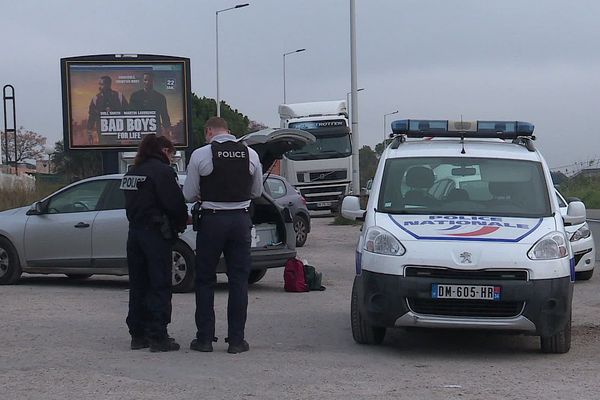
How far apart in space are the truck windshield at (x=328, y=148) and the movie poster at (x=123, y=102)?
842cm

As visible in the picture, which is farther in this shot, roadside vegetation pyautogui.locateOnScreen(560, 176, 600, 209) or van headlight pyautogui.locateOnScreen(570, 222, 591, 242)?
roadside vegetation pyautogui.locateOnScreen(560, 176, 600, 209)

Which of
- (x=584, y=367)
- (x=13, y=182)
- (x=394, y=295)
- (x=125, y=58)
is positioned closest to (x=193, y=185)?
(x=394, y=295)

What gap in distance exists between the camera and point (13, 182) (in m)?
30.9

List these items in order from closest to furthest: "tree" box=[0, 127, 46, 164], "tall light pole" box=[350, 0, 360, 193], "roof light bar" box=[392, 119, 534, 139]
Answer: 1. "roof light bar" box=[392, 119, 534, 139]
2. "tall light pole" box=[350, 0, 360, 193]
3. "tree" box=[0, 127, 46, 164]

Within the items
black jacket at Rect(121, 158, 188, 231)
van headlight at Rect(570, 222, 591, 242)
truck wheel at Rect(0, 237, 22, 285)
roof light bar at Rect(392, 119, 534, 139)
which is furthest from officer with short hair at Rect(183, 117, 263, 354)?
van headlight at Rect(570, 222, 591, 242)

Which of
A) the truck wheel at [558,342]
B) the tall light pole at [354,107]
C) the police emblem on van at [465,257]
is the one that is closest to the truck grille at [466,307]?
the police emblem on van at [465,257]

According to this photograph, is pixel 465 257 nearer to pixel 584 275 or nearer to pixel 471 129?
pixel 471 129

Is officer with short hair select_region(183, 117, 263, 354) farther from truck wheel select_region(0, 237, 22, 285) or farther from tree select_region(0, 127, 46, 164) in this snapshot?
tree select_region(0, 127, 46, 164)

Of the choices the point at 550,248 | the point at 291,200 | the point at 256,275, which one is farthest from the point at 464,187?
the point at 291,200

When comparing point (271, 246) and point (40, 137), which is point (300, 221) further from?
point (40, 137)

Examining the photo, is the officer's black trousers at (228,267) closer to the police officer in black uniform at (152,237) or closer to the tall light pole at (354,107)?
the police officer in black uniform at (152,237)

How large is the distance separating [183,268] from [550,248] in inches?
228

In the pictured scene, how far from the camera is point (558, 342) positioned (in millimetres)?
8750

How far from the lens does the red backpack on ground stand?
13.5 m
